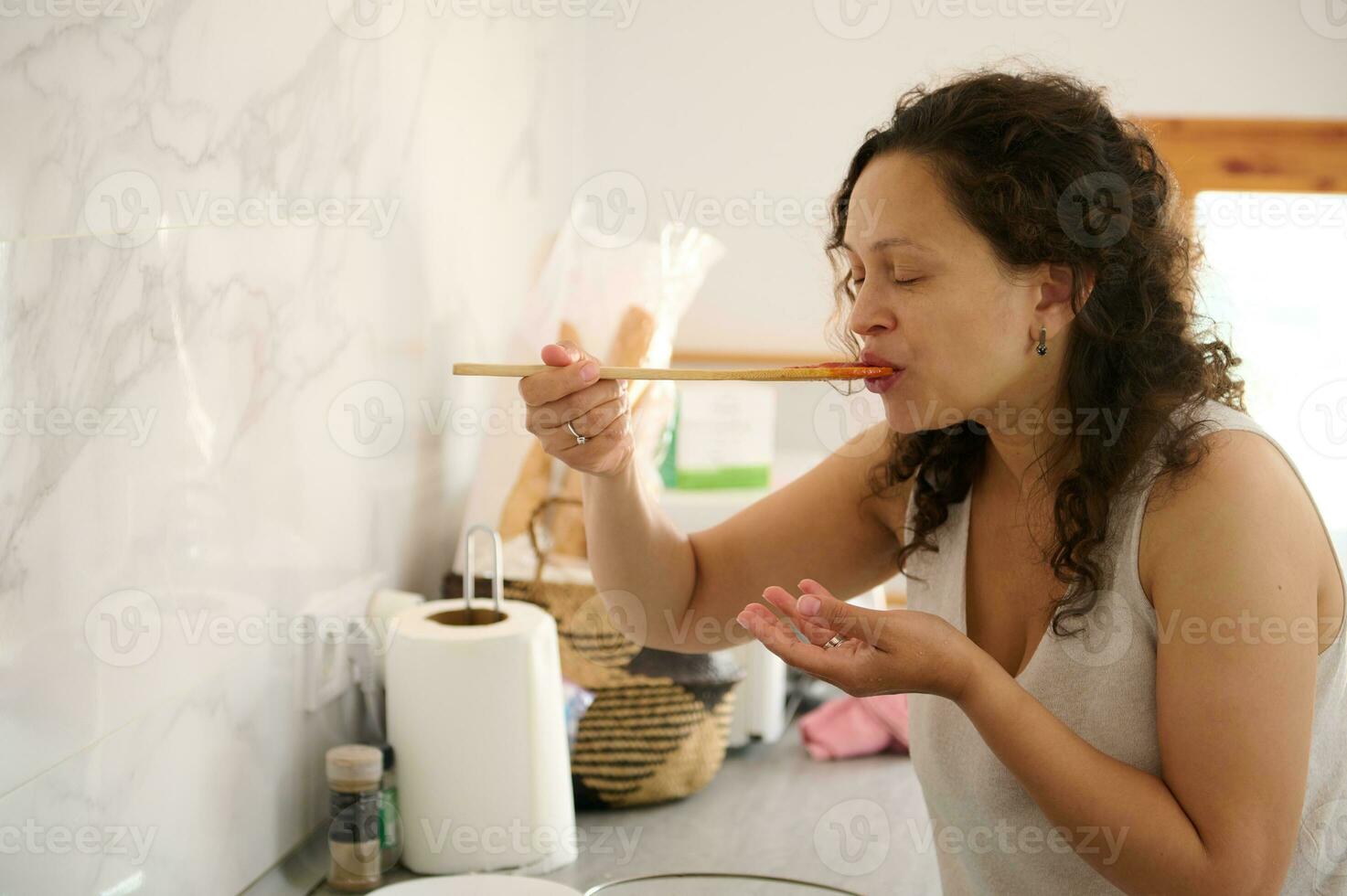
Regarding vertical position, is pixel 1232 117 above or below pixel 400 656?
above

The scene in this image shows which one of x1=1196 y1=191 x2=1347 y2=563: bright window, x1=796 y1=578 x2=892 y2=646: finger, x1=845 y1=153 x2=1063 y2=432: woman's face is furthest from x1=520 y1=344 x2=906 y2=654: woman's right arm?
x1=1196 y1=191 x2=1347 y2=563: bright window

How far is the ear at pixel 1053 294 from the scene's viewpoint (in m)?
1.04

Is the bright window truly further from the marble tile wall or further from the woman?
the marble tile wall

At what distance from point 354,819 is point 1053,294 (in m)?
0.85

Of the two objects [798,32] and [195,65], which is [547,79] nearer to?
[798,32]

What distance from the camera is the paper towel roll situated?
4.19 feet

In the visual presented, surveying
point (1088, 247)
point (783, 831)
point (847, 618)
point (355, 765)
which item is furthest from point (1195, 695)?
point (355, 765)

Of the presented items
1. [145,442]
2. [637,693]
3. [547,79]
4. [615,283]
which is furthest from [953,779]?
[547,79]

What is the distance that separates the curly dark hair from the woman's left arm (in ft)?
0.28

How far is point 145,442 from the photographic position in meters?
1.00

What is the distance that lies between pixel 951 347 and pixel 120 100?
67cm

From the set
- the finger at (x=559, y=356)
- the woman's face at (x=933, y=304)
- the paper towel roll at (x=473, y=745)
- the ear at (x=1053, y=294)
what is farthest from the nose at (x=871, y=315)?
the paper towel roll at (x=473, y=745)

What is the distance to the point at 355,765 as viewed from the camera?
1.25 metres

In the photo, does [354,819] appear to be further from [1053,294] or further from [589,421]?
[1053,294]
